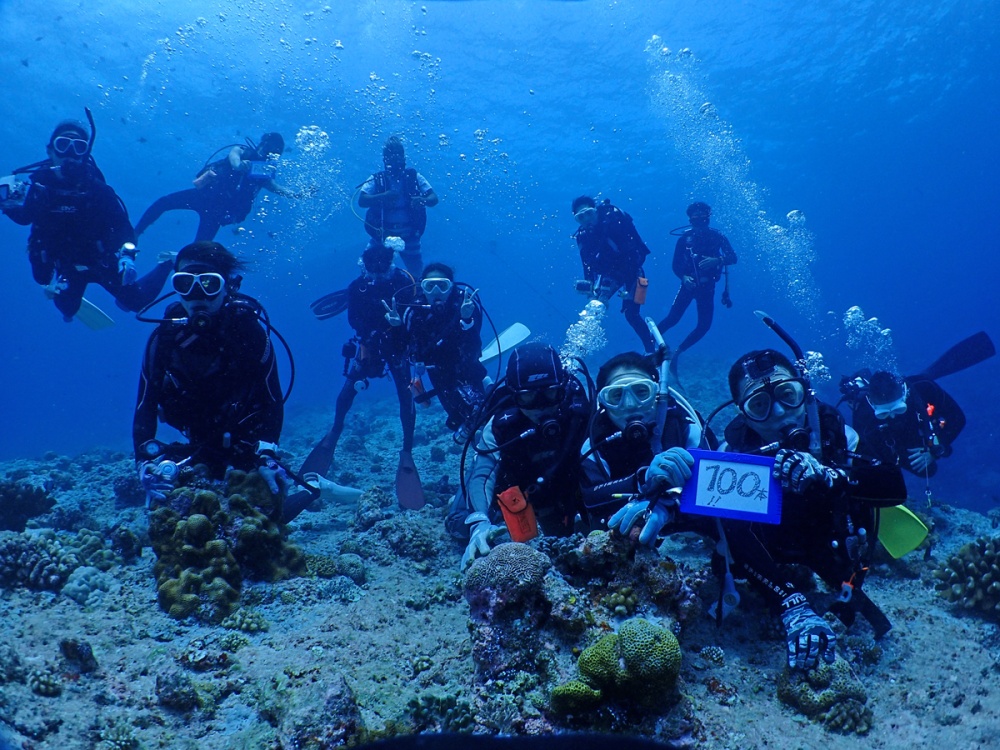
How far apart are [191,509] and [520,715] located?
11.8ft

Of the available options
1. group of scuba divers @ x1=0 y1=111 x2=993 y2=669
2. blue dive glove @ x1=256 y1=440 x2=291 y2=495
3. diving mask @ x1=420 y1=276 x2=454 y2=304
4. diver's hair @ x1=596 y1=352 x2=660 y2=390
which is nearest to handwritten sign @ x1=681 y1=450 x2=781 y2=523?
group of scuba divers @ x1=0 y1=111 x2=993 y2=669

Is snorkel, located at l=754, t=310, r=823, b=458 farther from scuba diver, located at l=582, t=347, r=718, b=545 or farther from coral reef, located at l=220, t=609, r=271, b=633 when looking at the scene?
coral reef, located at l=220, t=609, r=271, b=633

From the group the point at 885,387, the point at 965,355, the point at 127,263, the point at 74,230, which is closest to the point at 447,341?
the point at 127,263

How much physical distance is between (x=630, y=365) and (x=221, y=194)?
12.6m

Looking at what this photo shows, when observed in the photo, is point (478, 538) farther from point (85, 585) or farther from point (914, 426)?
point (914, 426)

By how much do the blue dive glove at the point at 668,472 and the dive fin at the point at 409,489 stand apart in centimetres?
565

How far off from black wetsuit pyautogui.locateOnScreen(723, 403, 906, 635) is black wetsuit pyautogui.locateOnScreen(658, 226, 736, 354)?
9152mm

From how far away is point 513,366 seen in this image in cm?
452

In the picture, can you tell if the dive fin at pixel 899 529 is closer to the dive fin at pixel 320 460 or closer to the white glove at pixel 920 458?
the white glove at pixel 920 458

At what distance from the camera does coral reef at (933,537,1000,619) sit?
3961 mm

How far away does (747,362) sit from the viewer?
13.4 ft

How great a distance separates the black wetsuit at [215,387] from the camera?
16.6 feet

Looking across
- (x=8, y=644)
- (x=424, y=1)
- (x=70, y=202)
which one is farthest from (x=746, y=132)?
(x=8, y=644)

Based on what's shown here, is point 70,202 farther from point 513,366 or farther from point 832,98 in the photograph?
point 832,98
